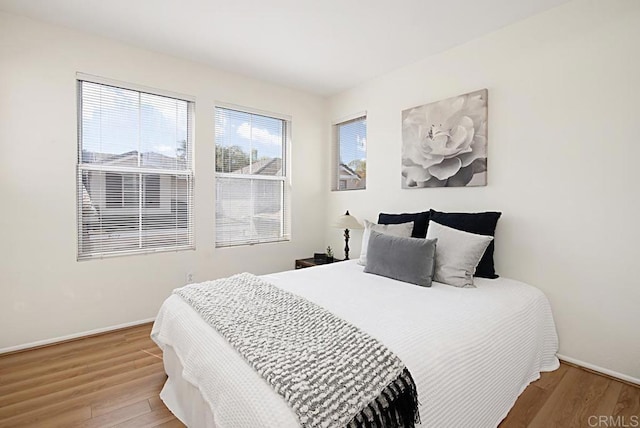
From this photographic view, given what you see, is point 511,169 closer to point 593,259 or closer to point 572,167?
point 572,167

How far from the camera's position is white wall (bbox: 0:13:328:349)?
2.44 m

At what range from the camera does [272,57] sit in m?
3.14

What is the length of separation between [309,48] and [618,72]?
91.4 inches

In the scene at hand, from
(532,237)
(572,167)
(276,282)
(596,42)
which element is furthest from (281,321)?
(596,42)

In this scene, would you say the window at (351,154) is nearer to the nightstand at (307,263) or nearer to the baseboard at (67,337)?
the nightstand at (307,263)

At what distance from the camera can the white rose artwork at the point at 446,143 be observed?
272 centimetres

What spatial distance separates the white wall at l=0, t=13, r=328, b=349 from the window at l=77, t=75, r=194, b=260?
99 millimetres

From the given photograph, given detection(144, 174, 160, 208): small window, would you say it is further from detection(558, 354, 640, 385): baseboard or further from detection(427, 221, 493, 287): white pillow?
detection(558, 354, 640, 385): baseboard

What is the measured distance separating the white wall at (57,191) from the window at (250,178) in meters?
0.23

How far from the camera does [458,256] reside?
2.34 metres

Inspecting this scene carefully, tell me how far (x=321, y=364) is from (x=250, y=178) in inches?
114

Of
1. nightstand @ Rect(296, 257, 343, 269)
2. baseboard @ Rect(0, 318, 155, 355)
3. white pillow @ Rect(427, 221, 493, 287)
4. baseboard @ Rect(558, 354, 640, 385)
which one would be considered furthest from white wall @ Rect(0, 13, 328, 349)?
baseboard @ Rect(558, 354, 640, 385)

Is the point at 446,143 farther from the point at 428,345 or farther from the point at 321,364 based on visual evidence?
the point at 321,364

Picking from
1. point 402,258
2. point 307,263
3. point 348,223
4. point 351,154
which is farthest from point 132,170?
point 402,258
